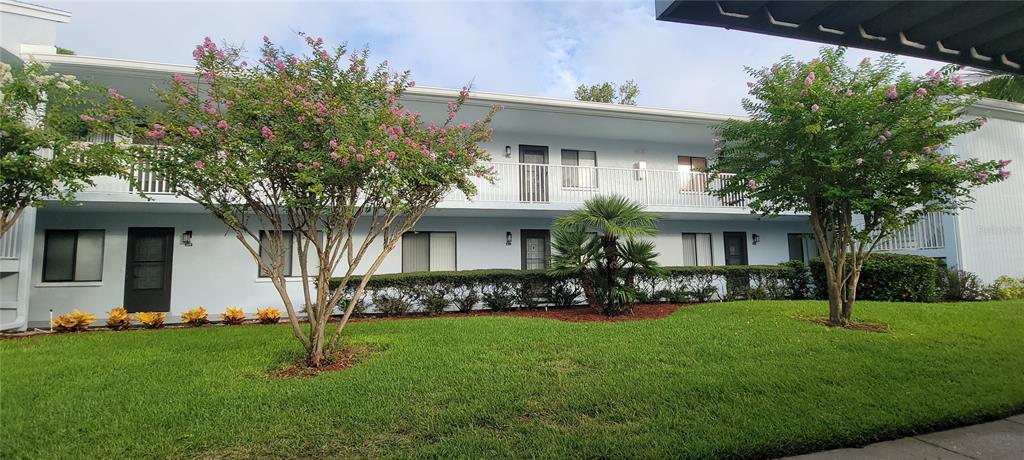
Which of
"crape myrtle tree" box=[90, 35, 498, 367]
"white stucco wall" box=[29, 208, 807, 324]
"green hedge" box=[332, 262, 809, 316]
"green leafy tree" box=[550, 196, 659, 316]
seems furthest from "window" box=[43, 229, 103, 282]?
"green leafy tree" box=[550, 196, 659, 316]

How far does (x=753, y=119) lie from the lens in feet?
25.9

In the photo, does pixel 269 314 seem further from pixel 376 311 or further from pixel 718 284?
pixel 718 284

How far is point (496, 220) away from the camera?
13734 millimetres

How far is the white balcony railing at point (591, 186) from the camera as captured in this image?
1276 centimetres

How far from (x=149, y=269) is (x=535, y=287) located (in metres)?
9.21

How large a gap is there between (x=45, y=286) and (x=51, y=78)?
7.87 meters

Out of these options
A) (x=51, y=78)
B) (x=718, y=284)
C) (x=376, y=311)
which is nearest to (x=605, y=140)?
(x=718, y=284)

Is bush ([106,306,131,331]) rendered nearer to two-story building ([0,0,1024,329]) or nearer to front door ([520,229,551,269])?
two-story building ([0,0,1024,329])

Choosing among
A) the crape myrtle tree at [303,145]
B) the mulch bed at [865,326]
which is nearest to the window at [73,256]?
the crape myrtle tree at [303,145]

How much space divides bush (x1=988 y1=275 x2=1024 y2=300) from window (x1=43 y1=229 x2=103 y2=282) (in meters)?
21.5

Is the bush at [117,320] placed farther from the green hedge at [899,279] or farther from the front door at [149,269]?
the green hedge at [899,279]

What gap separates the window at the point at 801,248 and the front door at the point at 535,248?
837 cm

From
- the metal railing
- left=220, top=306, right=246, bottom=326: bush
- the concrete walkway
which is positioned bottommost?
the concrete walkway

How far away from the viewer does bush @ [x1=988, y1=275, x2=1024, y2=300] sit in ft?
40.2
